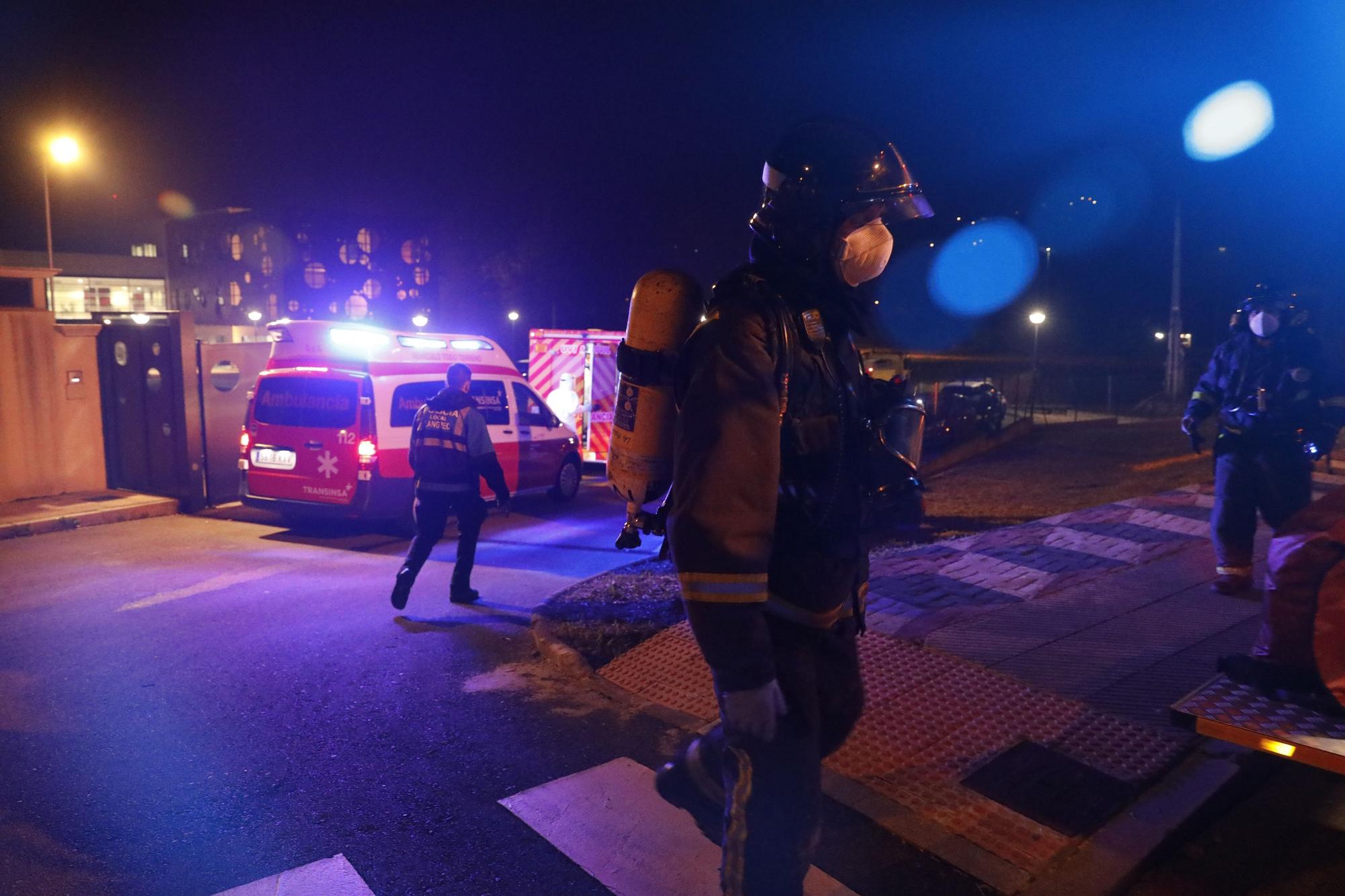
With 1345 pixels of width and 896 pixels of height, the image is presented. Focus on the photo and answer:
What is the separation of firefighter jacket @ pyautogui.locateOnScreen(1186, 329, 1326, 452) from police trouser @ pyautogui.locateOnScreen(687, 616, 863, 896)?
508 centimetres

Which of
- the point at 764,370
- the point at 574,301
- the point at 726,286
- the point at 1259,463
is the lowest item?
the point at 1259,463

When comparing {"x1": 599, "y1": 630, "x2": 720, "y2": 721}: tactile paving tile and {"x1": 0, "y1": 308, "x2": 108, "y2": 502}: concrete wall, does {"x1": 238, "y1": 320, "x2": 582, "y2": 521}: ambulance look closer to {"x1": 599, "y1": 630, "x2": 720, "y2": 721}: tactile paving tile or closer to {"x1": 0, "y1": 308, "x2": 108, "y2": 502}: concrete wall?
{"x1": 0, "y1": 308, "x2": 108, "y2": 502}: concrete wall

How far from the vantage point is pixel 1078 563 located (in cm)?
697

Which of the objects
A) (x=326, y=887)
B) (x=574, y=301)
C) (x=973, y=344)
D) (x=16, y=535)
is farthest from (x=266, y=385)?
(x=973, y=344)

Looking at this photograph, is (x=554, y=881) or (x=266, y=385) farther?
(x=266, y=385)

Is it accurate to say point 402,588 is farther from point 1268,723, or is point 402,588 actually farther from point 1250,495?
point 1250,495

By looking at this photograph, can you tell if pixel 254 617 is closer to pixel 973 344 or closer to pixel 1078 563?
pixel 1078 563

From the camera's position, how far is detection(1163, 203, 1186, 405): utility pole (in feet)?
87.8

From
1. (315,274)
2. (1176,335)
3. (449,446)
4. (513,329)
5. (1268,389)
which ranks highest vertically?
(315,274)

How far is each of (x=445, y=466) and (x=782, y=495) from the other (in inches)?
194

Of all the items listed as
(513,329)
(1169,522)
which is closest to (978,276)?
(513,329)

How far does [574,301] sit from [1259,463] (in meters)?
37.8

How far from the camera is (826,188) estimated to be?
2508 millimetres

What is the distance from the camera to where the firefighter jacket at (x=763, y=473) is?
2.04 m
